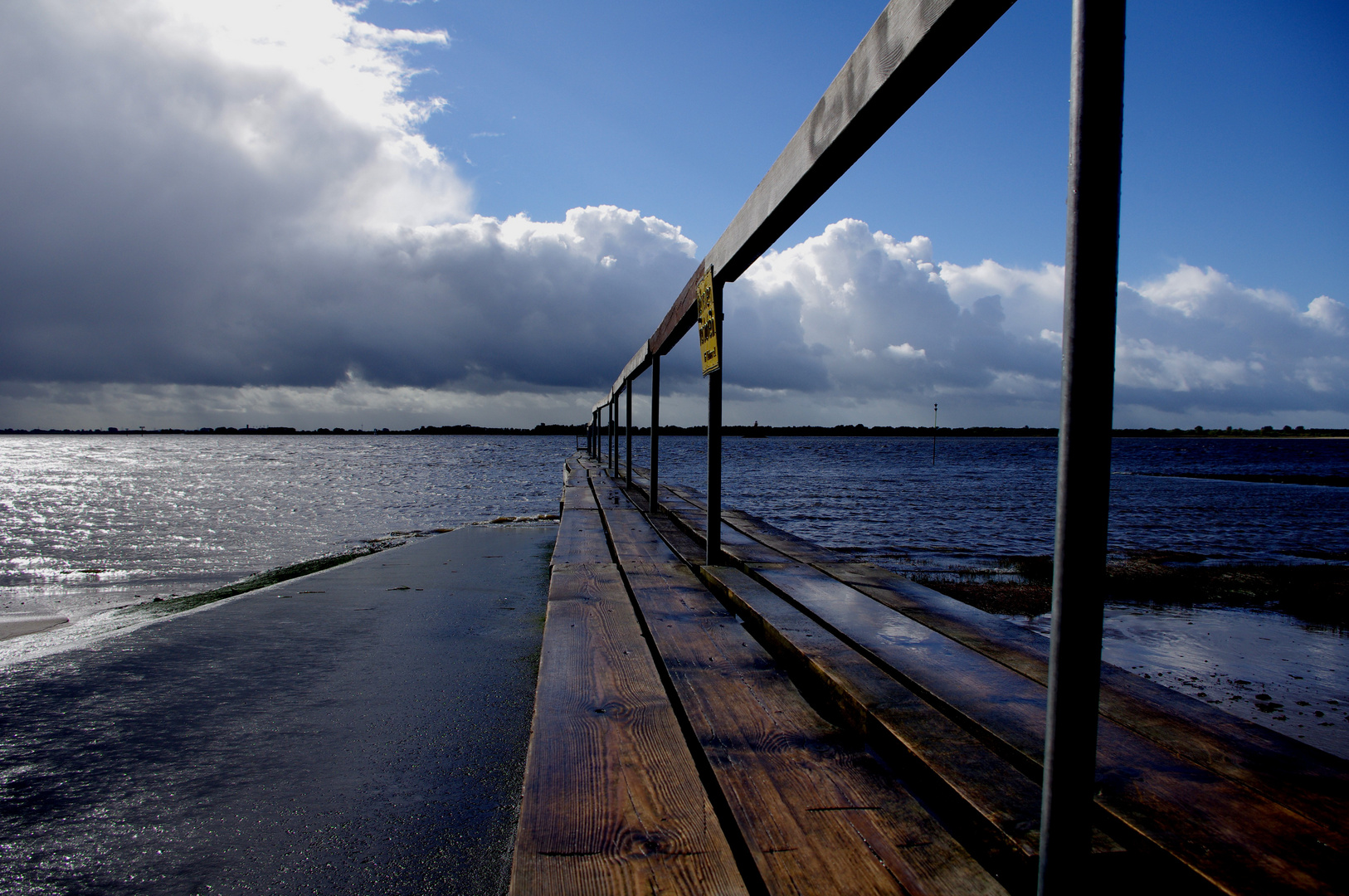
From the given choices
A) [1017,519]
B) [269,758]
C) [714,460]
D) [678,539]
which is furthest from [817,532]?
[269,758]

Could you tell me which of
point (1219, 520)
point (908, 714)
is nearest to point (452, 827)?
point (908, 714)

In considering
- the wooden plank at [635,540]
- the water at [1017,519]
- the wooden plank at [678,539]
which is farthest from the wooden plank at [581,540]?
the water at [1017,519]

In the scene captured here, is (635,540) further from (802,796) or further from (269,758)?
(802,796)

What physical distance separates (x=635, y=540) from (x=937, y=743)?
3.88 m

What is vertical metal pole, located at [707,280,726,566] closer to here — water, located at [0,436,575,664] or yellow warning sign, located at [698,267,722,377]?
yellow warning sign, located at [698,267,722,377]

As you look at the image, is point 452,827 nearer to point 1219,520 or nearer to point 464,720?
point 464,720

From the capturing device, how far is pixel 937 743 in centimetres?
170

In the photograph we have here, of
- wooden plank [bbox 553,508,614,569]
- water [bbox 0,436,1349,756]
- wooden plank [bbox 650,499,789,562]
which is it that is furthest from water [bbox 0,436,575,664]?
wooden plank [bbox 650,499,789,562]

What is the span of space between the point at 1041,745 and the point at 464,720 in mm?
2204

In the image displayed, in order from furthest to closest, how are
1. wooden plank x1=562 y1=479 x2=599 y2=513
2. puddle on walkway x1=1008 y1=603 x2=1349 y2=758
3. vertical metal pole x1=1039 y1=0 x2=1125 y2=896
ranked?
wooden plank x1=562 y1=479 x2=599 y2=513 < puddle on walkway x1=1008 y1=603 x2=1349 y2=758 < vertical metal pole x1=1039 y1=0 x2=1125 y2=896

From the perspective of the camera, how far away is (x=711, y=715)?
196 centimetres

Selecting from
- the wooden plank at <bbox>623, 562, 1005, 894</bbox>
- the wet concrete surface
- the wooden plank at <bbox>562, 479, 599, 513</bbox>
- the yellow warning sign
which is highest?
the yellow warning sign

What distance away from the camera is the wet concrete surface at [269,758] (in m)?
1.89

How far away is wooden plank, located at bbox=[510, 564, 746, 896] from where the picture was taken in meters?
1.27
